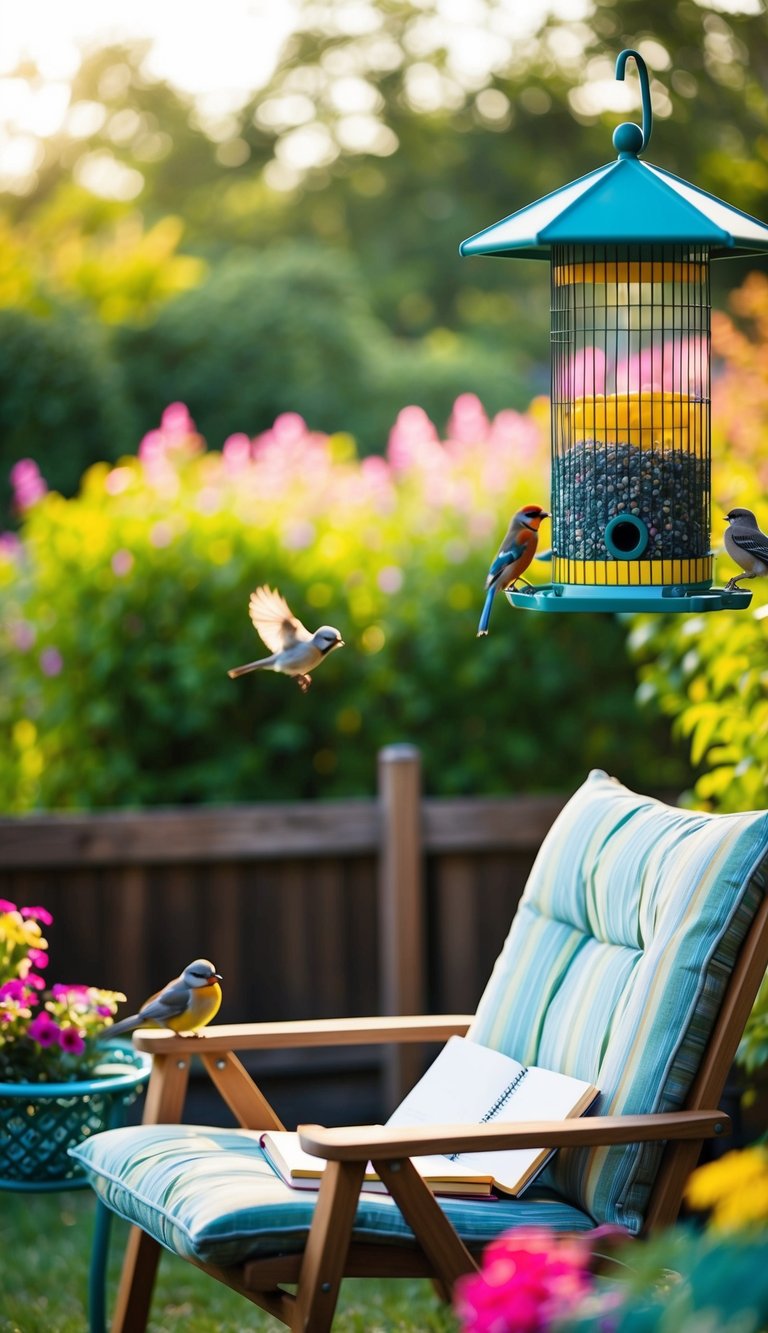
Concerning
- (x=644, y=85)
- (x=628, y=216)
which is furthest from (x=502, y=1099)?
(x=644, y=85)

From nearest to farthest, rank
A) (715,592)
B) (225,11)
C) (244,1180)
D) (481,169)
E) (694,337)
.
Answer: (244,1180) < (715,592) < (694,337) < (225,11) < (481,169)

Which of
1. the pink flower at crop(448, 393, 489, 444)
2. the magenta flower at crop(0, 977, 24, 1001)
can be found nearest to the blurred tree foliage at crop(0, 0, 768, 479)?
the pink flower at crop(448, 393, 489, 444)

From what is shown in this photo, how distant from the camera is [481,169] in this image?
1692 cm

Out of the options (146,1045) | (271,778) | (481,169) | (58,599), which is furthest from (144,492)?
(481,169)

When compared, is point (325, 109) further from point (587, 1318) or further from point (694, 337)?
point (587, 1318)

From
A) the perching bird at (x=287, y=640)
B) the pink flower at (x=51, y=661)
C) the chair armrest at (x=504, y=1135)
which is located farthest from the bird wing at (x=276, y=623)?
the pink flower at (x=51, y=661)

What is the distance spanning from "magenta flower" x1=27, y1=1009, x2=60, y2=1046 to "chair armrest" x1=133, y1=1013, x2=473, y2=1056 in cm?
17

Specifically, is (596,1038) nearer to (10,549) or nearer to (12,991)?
(12,991)

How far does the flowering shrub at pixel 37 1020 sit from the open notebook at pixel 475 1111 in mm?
442

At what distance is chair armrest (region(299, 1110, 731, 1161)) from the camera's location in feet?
8.09

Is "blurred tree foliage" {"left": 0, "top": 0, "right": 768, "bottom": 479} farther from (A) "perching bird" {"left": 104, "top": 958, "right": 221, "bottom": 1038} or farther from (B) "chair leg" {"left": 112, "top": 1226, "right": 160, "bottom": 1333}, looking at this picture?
(B) "chair leg" {"left": 112, "top": 1226, "right": 160, "bottom": 1333}

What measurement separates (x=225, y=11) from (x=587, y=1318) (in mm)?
14286

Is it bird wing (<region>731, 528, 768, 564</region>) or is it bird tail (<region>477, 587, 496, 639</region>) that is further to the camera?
bird wing (<region>731, 528, 768, 564</region>)

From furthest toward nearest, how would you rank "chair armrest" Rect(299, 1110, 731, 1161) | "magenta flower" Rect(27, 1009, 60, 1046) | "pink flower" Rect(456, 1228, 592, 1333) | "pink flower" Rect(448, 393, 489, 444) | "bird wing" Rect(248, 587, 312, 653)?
"pink flower" Rect(448, 393, 489, 444) < "magenta flower" Rect(27, 1009, 60, 1046) < "bird wing" Rect(248, 587, 312, 653) < "chair armrest" Rect(299, 1110, 731, 1161) < "pink flower" Rect(456, 1228, 592, 1333)
